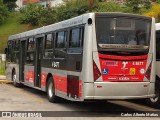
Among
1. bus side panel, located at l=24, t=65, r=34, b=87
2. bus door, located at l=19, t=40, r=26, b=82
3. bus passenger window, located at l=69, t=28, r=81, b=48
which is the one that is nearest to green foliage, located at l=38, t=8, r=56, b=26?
bus door, located at l=19, t=40, r=26, b=82

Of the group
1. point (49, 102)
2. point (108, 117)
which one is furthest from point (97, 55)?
point (49, 102)

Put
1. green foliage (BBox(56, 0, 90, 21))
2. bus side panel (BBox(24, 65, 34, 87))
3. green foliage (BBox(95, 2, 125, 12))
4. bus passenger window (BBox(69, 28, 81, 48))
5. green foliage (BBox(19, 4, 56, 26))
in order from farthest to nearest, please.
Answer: green foliage (BBox(19, 4, 56, 26)), green foliage (BBox(56, 0, 90, 21)), green foliage (BBox(95, 2, 125, 12)), bus side panel (BBox(24, 65, 34, 87)), bus passenger window (BBox(69, 28, 81, 48))

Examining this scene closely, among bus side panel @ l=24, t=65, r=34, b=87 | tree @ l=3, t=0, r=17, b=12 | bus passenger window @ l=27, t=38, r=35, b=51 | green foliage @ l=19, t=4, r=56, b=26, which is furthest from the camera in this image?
tree @ l=3, t=0, r=17, b=12

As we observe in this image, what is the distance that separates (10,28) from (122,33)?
199ft

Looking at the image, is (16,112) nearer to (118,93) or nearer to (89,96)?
(89,96)

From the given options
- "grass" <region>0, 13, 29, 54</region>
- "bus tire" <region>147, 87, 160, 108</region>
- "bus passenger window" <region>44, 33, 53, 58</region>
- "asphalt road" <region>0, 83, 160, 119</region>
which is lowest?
"asphalt road" <region>0, 83, 160, 119</region>

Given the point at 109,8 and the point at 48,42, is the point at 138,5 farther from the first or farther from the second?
the point at 48,42

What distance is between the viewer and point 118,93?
38.2 ft

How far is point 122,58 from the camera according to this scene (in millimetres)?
11727

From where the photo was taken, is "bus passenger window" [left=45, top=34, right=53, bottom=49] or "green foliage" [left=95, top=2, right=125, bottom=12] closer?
"bus passenger window" [left=45, top=34, right=53, bottom=49]

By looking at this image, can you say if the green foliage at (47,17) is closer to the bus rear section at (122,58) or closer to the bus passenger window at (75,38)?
the bus passenger window at (75,38)

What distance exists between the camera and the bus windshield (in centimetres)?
1170

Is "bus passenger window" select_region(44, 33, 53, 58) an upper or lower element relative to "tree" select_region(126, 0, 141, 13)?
lower

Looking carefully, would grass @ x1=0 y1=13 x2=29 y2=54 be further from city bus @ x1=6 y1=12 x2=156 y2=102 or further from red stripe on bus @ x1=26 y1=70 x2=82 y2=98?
city bus @ x1=6 y1=12 x2=156 y2=102
